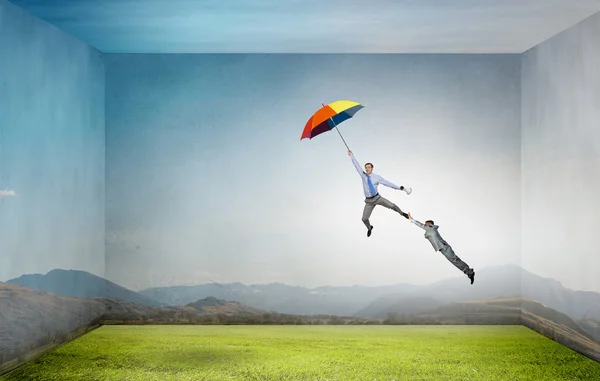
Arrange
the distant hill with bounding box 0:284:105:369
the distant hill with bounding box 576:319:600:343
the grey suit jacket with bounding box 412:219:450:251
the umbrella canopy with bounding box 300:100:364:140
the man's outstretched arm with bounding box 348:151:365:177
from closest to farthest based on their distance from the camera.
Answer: the distant hill with bounding box 0:284:105:369
the distant hill with bounding box 576:319:600:343
the umbrella canopy with bounding box 300:100:364:140
the man's outstretched arm with bounding box 348:151:365:177
the grey suit jacket with bounding box 412:219:450:251

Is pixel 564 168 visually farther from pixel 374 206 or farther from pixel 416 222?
pixel 374 206

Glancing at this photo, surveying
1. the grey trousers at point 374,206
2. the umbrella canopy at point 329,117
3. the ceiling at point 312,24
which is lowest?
the grey trousers at point 374,206

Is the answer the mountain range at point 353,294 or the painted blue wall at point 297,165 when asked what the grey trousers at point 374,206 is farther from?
the mountain range at point 353,294

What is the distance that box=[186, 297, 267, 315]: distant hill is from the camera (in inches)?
309

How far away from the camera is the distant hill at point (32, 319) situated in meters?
5.64

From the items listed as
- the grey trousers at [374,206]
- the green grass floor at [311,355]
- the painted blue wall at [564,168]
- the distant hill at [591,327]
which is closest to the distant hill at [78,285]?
the green grass floor at [311,355]

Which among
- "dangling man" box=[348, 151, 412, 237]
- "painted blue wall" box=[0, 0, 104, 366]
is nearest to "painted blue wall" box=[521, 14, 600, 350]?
"dangling man" box=[348, 151, 412, 237]

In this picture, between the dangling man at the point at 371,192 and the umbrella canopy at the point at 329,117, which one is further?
the dangling man at the point at 371,192

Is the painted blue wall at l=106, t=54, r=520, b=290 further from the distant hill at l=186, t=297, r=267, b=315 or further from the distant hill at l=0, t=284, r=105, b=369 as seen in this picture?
the distant hill at l=0, t=284, r=105, b=369

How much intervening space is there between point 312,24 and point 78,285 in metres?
4.03

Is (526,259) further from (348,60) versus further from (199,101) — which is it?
(199,101)

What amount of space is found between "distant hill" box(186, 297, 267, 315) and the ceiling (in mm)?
3214

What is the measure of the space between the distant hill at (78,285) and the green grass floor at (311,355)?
40 centimetres

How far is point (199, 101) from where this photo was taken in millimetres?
7887
